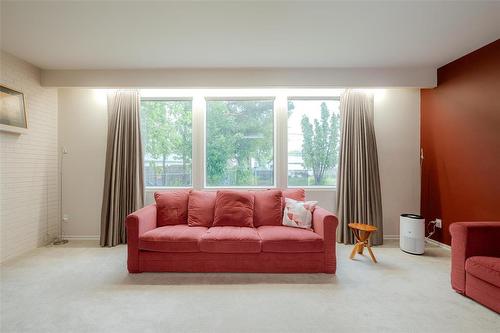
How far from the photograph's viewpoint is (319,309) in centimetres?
205

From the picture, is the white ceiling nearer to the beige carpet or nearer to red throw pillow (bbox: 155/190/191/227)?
red throw pillow (bbox: 155/190/191/227)

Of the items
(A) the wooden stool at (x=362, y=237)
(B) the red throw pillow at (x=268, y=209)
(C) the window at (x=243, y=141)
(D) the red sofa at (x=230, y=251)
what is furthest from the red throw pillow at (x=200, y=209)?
(A) the wooden stool at (x=362, y=237)

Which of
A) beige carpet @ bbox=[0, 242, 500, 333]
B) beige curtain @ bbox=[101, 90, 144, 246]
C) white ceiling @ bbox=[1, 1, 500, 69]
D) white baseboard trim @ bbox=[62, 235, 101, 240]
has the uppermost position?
white ceiling @ bbox=[1, 1, 500, 69]

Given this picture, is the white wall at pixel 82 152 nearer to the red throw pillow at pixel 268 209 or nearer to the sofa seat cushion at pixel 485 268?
the red throw pillow at pixel 268 209

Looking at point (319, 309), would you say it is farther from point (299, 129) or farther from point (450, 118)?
point (450, 118)

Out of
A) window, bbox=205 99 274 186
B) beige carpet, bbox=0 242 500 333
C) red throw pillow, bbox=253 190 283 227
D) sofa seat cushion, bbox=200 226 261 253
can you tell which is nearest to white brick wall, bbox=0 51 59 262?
beige carpet, bbox=0 242 500 333

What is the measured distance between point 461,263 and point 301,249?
4.90 feet

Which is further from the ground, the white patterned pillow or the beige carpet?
the white patterned pillow

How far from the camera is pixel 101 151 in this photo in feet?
13.1

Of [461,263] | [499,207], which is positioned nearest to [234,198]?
[461,263]

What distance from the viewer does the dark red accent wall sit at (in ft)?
9.41

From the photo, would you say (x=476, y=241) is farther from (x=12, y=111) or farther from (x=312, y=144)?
(x=12, y=111)

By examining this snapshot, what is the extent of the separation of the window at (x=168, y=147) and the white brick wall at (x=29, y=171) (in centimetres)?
140

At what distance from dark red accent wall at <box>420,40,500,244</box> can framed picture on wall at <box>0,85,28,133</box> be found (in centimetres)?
594
